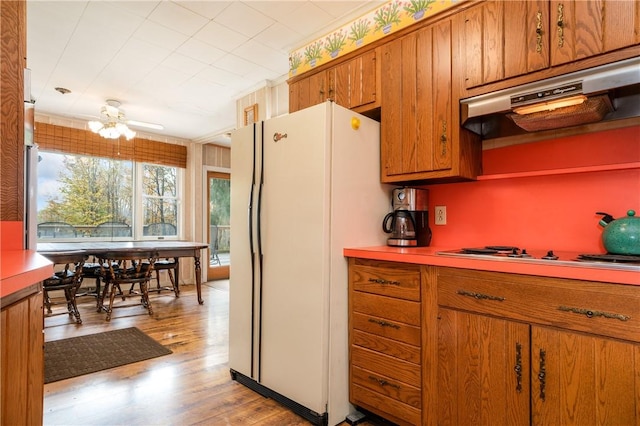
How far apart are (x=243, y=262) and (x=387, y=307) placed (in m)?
1.03

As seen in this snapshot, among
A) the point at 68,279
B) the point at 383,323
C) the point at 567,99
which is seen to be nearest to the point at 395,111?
the point at 567,99

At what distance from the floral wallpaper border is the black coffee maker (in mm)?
1024

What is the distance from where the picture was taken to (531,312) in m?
1.33

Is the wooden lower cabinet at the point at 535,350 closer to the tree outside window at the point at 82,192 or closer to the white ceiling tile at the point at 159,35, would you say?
the white ceiling tile at the point at 159,35

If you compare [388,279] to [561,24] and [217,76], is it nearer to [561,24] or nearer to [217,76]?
[561,24]

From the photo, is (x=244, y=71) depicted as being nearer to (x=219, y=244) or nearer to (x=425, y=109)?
(x=425, y=109)

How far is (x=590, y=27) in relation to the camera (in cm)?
144

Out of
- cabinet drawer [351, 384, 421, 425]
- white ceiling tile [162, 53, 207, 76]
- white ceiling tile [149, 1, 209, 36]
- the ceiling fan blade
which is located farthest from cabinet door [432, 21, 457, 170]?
the ceiling fan blade

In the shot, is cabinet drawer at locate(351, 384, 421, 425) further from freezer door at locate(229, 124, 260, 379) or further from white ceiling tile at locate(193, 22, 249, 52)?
white ceiling tile at locate(193, 22, 249, 52)

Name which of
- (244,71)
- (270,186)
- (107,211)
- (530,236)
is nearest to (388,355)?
(530,236)

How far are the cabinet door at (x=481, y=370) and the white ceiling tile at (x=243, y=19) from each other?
2336 millimetres

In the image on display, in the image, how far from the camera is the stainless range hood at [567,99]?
4.53 feet

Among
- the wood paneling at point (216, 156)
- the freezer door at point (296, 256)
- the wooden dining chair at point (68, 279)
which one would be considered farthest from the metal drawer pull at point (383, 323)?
the wood paneling at point (216, 156)

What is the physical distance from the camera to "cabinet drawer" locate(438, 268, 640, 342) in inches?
45.0
